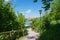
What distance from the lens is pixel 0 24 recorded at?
1544 cm

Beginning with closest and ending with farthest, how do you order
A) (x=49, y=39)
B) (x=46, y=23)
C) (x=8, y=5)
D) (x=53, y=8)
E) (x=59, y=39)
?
(x=59, y=39), (x=49, y=39), (x=8, y=5), (x=46, y=23), (x=53, y=8)

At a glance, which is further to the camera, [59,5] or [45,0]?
[59,5]

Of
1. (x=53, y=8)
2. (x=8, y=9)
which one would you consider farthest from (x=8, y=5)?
(x=53, y=8)

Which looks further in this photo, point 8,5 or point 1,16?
point 8,5

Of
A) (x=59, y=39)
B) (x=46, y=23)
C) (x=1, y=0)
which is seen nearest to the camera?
(x=59, y=39)

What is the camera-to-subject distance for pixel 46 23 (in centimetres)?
2891

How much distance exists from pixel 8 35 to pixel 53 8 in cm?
1751

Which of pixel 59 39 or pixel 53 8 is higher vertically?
pixel 53 8

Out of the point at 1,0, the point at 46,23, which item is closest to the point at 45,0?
the point at 1,0

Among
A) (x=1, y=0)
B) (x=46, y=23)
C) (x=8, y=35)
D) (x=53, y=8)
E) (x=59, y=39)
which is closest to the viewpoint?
(x=59, y=39)

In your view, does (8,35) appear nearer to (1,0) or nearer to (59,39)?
(1,0)

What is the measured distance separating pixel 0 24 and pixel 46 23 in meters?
14.5

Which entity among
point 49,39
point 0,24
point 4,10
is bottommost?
point 49,39

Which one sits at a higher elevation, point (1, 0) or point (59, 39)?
point (1, 0)
